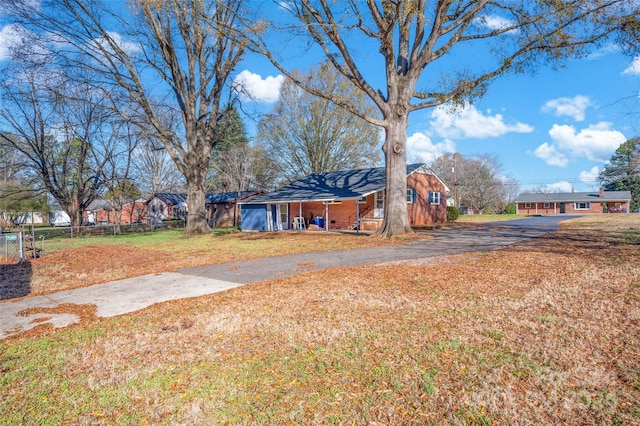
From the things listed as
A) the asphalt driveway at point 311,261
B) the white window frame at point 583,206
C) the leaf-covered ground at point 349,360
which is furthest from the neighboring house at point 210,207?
the white window frame at point 583,206

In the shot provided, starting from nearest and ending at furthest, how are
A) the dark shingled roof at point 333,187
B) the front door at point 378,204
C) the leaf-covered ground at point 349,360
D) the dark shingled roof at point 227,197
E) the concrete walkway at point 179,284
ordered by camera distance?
the leaf-covered ground at point 349,360
the concrete walkway at point 179,284
the dark shingled roof at point 333,187
the front door at point 378,204
the dark shingled roof at point 227,197

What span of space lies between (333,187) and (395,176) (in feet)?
32.6

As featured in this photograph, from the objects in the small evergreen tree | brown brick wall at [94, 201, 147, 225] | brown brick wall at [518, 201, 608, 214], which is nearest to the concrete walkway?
brown brick wall at [94, 201, 147, 225]

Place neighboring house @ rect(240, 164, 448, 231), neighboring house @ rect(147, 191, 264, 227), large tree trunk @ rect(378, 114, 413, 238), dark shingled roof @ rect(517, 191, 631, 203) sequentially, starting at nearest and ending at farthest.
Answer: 1. large tree trunk @ rect(378, 114, 413, 238)
2. neighboring house @ rect(240, 164, 448, 231)
3. neighboring house @ rect(147, 191, 264, 227)
4. dark shingled roof @ rect(517, 191, 631, 203)

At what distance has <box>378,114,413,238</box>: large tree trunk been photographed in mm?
14562

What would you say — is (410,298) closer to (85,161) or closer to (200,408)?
(200,408)

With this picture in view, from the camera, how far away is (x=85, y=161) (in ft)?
93.9

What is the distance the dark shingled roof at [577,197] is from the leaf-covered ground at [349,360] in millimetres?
64073

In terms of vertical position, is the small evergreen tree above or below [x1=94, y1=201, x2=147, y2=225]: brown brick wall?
above

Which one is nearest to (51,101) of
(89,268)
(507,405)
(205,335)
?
(89,268)

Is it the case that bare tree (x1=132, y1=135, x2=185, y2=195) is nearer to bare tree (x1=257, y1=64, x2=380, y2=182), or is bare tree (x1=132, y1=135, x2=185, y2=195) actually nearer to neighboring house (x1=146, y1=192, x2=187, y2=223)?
neighboring house (x1=146, y1=192, x2=187, y2=223)

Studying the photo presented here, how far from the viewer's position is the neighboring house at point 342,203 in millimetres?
22641

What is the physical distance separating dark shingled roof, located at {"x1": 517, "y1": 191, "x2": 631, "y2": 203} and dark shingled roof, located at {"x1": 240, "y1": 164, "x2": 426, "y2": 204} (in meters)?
46.5

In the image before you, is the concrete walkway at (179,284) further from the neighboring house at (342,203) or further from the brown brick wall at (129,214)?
the brown brick wall at (129,214)
